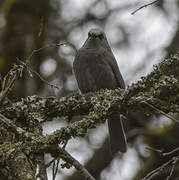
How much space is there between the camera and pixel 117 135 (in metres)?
5.39

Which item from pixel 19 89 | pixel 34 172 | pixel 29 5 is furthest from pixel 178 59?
pixel 29 5

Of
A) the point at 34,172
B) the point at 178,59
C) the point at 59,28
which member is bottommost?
the point at 34,172

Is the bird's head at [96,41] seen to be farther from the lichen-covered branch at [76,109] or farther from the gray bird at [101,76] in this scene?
the lichen-covered branch at [76,109]

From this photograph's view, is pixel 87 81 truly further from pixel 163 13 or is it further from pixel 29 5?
pixel 163 13

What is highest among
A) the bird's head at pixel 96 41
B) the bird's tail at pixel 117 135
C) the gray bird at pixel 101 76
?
the bird's head at pixel 96 41

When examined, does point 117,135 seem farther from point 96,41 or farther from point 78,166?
point 78,166

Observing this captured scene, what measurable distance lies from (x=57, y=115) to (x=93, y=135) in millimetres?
4559

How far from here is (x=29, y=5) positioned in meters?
8.02

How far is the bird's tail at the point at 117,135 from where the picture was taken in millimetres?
5285

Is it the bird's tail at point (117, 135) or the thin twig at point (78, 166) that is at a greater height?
the bird's tail at point (117, 135)

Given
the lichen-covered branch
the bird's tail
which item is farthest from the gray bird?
the lichen-covered branch

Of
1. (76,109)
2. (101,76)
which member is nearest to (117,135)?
(101,76)

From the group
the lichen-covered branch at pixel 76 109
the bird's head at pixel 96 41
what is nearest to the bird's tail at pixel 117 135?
the bird's head at pixel 96 41

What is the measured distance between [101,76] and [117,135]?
2.15 ft
